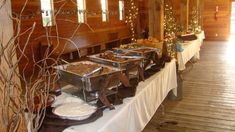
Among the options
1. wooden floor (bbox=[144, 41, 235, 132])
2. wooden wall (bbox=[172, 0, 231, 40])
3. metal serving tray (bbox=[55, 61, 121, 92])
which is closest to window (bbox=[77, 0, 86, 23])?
wooden floor (bbox=[144, 41, 235, 132])

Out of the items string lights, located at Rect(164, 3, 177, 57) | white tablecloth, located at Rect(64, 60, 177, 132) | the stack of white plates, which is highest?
string lights, located at Rect(164, 3, 177, 57)

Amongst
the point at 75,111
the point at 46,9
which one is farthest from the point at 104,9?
the point at 75,111

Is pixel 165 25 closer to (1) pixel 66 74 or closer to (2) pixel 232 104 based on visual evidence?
(2) pixel 232 104

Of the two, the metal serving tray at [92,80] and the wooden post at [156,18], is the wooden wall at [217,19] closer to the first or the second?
the wooden post at [156,18]

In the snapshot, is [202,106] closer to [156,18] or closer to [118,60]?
[156,18]

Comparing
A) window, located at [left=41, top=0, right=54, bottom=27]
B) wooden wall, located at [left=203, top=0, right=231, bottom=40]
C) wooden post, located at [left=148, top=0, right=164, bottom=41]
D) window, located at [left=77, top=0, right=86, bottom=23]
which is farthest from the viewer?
wooden wall, located at [left=203, top=0, right=231, bottom=40]

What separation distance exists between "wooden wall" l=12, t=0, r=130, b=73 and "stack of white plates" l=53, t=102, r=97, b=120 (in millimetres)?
3001

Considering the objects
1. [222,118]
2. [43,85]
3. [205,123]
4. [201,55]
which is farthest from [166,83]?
[201,55]

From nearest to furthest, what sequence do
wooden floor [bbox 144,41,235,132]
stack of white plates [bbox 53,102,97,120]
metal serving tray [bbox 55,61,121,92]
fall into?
stack of white plates [bbox 53,102,97,120] < metal serving tray [bbox 55,61,121,92] < wooden floor [bbox 144,41,235,132]

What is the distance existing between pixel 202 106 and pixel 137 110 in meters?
2.05

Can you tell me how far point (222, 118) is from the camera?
3283 mm

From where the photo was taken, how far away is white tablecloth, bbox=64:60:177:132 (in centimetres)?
152

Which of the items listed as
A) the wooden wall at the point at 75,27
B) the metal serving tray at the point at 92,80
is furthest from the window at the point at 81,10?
the metal serving tray at the point at 92,80

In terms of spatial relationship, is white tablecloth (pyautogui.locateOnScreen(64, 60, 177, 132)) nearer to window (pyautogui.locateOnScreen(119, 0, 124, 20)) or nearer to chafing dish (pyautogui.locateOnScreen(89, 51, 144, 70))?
chafing dish (pyautogui.locateOnScreen(89, 51, 144, 70))
